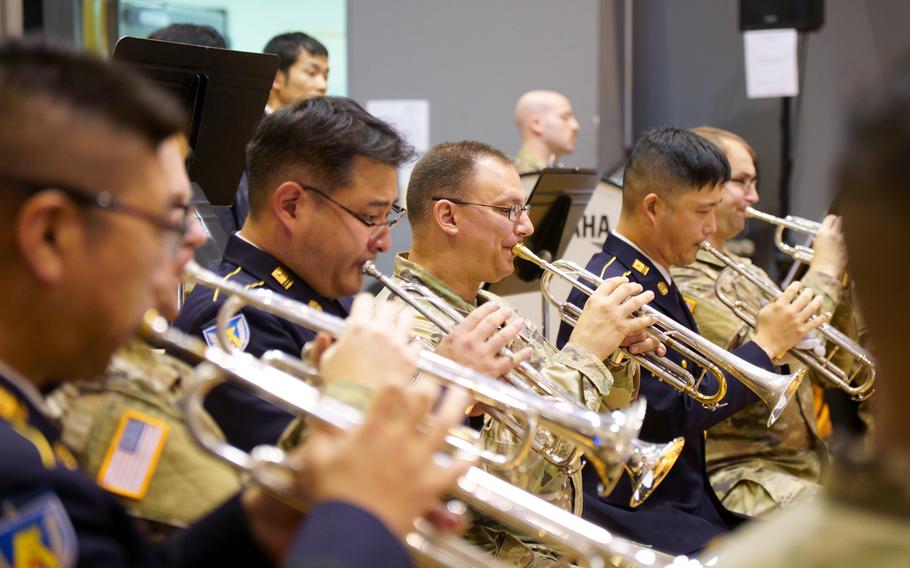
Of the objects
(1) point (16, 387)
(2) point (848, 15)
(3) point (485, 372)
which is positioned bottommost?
(3) point (485, 372)

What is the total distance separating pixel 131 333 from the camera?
134 centimetres

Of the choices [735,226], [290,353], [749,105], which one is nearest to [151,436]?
[290,353]

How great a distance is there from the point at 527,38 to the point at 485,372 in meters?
5.03

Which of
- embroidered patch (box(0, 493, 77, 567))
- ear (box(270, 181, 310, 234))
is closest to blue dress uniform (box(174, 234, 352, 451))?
ear (box(270, 181, 310, 234))

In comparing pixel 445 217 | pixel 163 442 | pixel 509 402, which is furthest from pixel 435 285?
pixel 163 442

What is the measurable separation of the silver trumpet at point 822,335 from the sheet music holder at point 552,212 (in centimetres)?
50

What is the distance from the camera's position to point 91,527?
130 cm

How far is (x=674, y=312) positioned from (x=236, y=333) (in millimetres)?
1691

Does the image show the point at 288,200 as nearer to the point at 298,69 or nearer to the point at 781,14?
the point at 298,69

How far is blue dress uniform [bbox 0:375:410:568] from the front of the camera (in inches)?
45.6

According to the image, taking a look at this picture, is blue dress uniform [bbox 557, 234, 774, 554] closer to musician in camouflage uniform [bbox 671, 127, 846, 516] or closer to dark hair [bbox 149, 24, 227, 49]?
musician in camouflage uniform [bbox 671, 127, 846, 516]

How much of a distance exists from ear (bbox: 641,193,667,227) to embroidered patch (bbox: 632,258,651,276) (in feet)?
0.69

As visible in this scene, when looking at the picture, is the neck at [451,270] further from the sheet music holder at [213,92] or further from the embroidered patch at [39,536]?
the embroidered patch at [39,536]

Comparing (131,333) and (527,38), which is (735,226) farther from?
(131,333)
